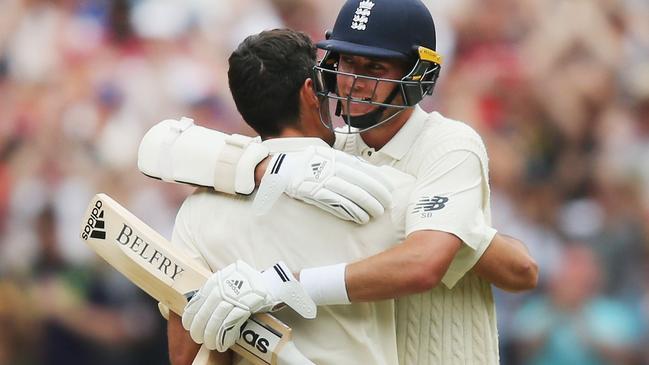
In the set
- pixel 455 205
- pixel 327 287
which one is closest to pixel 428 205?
pixel 455 205

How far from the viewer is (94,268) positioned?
224 inches

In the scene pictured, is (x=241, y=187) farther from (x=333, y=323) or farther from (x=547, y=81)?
(x=547, y=81)

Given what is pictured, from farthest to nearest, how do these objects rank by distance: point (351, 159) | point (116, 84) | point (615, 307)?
1. point (116, 84)
2. point (615, 307)
3. point (351, 159)

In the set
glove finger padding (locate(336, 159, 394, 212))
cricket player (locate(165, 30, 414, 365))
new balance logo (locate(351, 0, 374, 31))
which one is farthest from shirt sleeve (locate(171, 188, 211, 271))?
new balance logo (locate(351, 0, 374, 31))

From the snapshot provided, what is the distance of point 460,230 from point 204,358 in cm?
64

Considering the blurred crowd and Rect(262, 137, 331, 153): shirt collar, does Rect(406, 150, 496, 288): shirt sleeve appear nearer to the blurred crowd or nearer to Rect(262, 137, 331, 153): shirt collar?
Rect(262, 137, 331, 153): shirt collar

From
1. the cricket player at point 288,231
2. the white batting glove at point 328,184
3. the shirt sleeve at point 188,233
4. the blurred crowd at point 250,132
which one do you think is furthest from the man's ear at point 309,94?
the blurred crowd at point 250,132

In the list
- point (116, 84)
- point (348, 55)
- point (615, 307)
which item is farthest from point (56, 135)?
point (348, 55)

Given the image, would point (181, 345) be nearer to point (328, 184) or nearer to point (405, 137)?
point (328, 184)

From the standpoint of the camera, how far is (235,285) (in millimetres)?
2611

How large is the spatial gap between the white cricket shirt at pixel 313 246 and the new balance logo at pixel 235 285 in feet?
0.59

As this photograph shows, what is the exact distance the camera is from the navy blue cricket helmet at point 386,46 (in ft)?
9.91

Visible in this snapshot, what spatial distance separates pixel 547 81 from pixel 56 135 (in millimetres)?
2301

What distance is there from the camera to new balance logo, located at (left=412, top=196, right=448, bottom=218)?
108 inches
